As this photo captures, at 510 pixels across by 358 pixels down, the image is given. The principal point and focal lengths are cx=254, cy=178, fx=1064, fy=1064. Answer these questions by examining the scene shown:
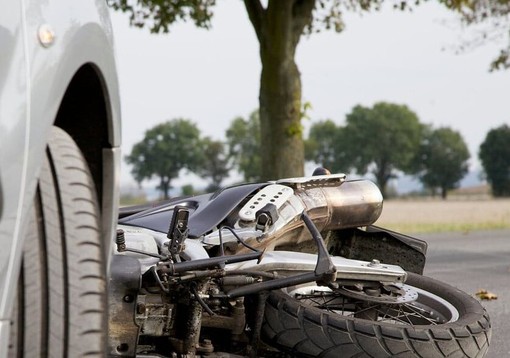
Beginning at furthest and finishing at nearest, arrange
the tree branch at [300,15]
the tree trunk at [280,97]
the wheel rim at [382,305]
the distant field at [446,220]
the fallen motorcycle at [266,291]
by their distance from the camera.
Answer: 1. the distant field at [446,220]
2. the tree branch at [300,15]
3. the tree trunk at [280,97]
4. the wheel rim at [382,305]
5. the fallen motorcycle at [266,291]

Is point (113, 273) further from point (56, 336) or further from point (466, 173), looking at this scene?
point (466, 173)

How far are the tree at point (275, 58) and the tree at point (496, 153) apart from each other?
90.6 m

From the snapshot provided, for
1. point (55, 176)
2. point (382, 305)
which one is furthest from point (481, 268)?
point (55, 176)

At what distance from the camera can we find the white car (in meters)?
2.06

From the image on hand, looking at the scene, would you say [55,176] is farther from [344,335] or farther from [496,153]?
[496,153]

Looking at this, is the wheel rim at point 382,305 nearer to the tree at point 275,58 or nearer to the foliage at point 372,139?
the tree at point 275,58

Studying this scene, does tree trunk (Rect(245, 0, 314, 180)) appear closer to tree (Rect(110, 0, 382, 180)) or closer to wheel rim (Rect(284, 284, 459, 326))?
tree (Rect(110, 0, 382, 180))

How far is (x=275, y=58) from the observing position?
18500 mm

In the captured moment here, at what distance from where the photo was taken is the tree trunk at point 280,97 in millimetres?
18047

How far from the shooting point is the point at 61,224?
2.34m

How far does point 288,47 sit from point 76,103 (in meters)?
16.2

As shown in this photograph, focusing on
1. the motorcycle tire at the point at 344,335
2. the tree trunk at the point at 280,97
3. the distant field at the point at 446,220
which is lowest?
the distant field at the point at 446,220

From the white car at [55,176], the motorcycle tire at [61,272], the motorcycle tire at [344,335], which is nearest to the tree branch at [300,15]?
the motorcycle tire at [344,335]

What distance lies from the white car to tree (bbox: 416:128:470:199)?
124m
